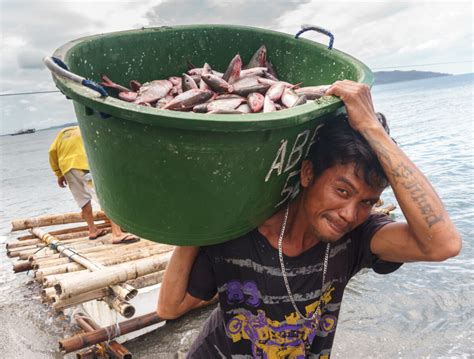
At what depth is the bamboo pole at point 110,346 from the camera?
452 centimetres

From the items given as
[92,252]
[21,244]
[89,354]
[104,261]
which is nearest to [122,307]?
[104,261]

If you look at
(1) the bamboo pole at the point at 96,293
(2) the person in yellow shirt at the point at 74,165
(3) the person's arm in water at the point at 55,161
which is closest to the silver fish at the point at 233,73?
(1) the bamboo pole at the point at 96,293

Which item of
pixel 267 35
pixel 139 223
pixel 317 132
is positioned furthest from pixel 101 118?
pixel 267 35

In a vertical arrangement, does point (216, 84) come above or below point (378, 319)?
above

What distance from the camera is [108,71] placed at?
7.60 feet

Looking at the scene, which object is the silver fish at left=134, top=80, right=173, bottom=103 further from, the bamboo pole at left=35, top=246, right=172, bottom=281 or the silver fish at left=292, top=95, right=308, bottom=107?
the bamboo pole at left=35, top=246, right=172, bottom=281

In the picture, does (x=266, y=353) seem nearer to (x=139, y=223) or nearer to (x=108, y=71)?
(x=139, y=223)

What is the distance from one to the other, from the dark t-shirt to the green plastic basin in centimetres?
27

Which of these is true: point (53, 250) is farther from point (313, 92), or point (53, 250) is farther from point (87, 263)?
point (313, 92)

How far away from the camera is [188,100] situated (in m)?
1.84

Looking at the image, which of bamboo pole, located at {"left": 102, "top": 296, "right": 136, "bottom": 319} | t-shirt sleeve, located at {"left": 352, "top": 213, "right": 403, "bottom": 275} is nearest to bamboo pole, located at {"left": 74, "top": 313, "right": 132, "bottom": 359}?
bamboo pole, located at {"left": 102, "top": 296, "right": 136, "bottom": 319}

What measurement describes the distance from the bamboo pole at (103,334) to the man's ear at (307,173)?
3.57 m

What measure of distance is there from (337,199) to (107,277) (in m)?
3.00

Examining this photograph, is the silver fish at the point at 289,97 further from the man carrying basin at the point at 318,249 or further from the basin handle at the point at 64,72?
the basin handle at the point at 64,72
